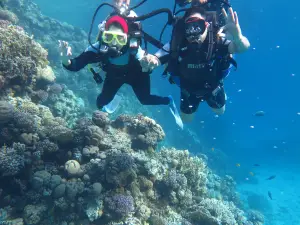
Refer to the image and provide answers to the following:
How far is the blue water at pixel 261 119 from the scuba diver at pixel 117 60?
1039cm

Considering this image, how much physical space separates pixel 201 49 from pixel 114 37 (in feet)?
6.44

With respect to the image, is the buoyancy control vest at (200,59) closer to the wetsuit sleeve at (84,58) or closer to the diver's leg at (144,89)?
the diver's leg at (144,89)

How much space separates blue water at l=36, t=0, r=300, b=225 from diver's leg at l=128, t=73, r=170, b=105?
954cm

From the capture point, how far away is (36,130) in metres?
Answer: 6.42

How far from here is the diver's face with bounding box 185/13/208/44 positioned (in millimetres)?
4655

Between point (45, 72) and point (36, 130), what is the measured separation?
12.2 feet

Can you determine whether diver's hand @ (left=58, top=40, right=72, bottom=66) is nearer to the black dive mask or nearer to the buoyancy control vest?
the buoyancy control vest

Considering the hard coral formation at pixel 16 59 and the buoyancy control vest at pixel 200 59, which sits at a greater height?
the buoyancy control vest at pixel 200 59

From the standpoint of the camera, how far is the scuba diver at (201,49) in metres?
4.71

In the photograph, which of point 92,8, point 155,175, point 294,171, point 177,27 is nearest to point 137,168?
point 155,175

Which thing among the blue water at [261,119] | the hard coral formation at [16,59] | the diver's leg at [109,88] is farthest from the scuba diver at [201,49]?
the blue water at [261,119]

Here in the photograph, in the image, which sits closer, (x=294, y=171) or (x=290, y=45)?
(x=294, y=171)

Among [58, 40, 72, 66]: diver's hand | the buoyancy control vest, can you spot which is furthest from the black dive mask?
[58, 40, 72, 66]: diver's hand

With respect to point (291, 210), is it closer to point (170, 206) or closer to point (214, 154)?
point (214, 154)
